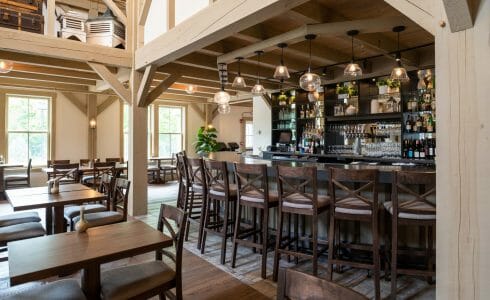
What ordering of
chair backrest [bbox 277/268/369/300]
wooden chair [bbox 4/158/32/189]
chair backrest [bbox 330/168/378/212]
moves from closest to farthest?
1. chair backrest [bbox 277/268/369/300]
2. chair backrest [bbox 330/168/378/212]
3. wooden chair [bbox 4/158/32/189]

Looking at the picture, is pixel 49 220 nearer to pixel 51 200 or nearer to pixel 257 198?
pixel 51 200

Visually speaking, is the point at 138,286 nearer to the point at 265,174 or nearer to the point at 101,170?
the point at 265,174

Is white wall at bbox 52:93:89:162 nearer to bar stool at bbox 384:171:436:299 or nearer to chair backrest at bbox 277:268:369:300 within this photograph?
bar stool at bbox 384:171:436:299

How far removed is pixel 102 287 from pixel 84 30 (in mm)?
4670

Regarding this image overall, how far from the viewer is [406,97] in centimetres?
533

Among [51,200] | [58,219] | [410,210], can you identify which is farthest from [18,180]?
[410,210]

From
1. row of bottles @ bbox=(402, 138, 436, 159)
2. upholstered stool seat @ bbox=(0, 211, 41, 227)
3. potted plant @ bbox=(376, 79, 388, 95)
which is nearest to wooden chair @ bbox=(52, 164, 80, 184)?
upholstered stool seat @ bbox=(0, 211, 41, 227)

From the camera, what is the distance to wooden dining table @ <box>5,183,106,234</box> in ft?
9.15

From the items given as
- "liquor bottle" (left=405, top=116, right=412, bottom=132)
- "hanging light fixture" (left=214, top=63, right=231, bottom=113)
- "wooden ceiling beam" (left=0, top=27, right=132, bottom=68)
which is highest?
"wooden ceiling beam" (left=0, top=27, right=132, bottom=68)

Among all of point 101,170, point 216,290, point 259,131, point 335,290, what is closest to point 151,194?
point 101,170

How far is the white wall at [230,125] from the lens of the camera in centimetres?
1219

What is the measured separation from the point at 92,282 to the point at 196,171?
7.47 feet

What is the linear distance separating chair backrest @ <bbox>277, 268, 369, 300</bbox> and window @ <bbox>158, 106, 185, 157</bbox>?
9.82 metres

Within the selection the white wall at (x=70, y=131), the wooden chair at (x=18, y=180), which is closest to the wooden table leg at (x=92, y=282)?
the wooden chair at (x=18, y=180)
